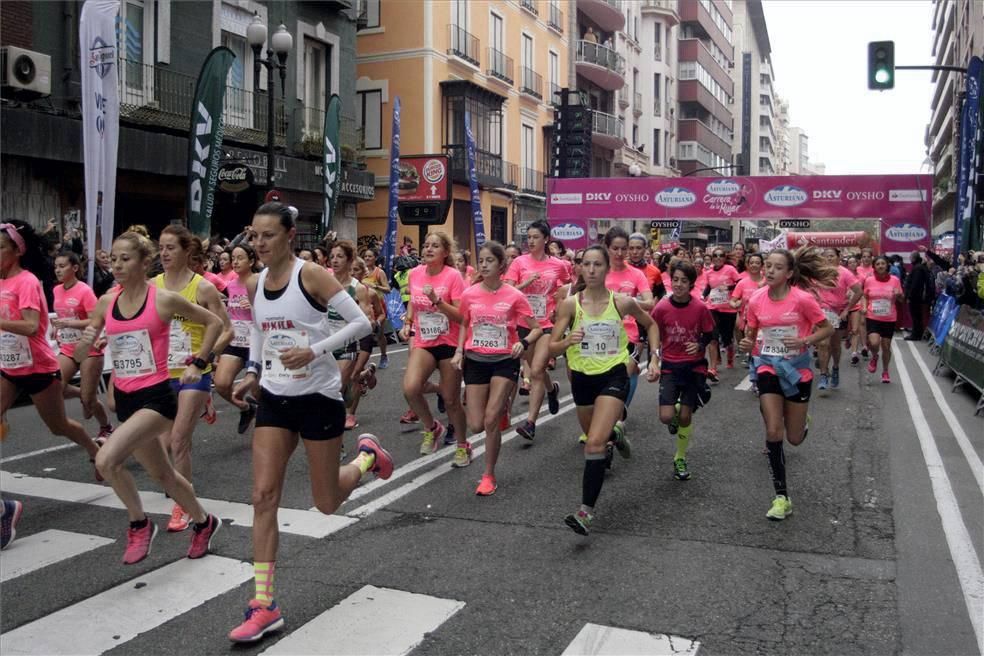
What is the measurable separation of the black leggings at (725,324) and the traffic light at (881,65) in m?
4.94

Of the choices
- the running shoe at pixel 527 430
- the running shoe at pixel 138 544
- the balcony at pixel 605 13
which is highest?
the balcony at pixel 605 13

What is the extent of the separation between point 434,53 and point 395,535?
26.9 meters

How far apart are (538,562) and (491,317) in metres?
2.55

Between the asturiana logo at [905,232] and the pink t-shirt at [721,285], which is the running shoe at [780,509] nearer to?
the pink t-shirt at [721,285]

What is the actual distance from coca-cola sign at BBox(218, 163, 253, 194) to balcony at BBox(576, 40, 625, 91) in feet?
95.5

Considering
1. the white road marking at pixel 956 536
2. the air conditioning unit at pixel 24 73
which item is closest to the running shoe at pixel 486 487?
the white road marking at pixel 956 536

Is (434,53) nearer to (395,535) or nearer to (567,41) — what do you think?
(567,41)

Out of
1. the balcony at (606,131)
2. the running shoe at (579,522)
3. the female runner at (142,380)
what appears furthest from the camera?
the balcony at (606,131)

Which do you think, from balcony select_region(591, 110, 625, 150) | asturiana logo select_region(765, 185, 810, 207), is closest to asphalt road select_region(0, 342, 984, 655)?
asturiana logo select_region(765, 185, 810, 207)

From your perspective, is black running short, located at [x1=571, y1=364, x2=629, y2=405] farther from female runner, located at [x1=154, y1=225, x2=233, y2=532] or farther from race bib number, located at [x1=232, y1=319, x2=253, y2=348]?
race bib number, located at [x1=232, y1=319, x2=253, y2=348]

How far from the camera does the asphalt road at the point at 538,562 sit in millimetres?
4328

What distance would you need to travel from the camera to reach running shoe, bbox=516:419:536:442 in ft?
28.7

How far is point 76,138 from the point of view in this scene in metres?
16.2

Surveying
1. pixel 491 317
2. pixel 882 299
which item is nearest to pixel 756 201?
pixel 882 299
